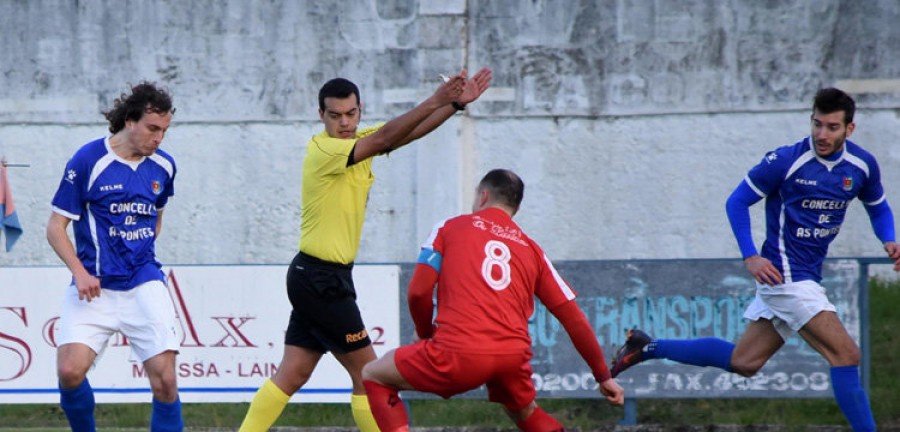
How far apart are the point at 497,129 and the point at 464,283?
6.49 meters

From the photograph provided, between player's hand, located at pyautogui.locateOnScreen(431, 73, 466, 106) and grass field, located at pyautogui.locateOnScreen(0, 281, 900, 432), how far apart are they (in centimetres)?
406

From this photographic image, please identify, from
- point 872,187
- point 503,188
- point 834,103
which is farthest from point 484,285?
point 872,187

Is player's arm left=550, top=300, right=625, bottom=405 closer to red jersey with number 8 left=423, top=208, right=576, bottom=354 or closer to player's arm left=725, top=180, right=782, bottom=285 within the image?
red jersey with number 8 left=423, top=208, right=576, bottom=354

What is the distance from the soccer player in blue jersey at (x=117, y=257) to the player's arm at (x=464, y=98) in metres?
1.43

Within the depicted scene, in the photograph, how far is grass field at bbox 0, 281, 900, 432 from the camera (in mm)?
8578

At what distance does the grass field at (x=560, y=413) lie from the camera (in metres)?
8.58

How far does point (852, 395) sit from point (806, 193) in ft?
3.69

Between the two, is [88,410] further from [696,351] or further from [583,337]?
[696,351]

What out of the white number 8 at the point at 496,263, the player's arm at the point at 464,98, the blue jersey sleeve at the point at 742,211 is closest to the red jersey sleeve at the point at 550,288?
the white number 8 at the point at 496,263

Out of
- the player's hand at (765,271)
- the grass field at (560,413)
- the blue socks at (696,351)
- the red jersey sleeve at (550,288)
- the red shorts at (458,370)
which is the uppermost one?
the red jersey sleeve at (550,288)

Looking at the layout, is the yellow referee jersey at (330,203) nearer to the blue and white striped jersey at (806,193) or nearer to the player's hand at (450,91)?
the player's hand at (450,91)

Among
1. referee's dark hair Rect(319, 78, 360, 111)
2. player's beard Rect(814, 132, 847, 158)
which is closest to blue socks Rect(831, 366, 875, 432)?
player's beard Rect(814, 132, 847, 158)

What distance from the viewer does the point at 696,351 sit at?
22.0ft

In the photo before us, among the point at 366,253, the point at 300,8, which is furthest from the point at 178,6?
the point at 366,253
